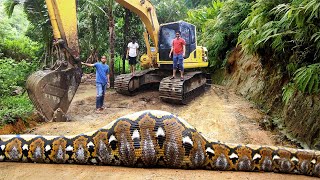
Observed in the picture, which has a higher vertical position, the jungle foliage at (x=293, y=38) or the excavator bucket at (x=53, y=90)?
the jungle foliage at (x=293, y=38)

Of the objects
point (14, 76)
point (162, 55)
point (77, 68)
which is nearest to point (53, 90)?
point (77, 68)

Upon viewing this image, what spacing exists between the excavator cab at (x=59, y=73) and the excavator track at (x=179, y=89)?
363 centimetres

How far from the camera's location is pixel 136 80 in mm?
13523

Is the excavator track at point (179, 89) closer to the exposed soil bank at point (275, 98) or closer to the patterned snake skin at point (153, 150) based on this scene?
the exposed soil bank at point (275, 98)

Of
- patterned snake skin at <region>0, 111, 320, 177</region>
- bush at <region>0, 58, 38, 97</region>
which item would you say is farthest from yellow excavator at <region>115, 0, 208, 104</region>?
patterned snake skin at <region>0, 111, 320, 177</region>

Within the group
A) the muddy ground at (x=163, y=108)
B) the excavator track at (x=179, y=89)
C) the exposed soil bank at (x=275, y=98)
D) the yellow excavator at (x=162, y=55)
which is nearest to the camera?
the muddy ground at (x=163, y=108)

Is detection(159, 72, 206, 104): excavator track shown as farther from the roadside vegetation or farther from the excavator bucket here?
the excavator bucket

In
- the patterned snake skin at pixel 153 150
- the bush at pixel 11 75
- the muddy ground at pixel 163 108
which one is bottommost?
the muddy ground at pixel 163 108

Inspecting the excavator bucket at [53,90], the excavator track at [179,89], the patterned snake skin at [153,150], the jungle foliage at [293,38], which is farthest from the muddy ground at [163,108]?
the jungle foliage at [293,38]

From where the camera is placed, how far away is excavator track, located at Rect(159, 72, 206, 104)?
11273 millimetres

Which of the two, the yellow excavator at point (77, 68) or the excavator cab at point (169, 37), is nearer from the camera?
the yellow excavator at point (77, 68)

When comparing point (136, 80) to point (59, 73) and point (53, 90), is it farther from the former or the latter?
point (53, 90)

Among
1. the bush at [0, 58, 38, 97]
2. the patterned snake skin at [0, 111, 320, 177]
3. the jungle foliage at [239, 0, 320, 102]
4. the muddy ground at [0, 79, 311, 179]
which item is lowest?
the muddy ground at [0, 79, 311, 179]

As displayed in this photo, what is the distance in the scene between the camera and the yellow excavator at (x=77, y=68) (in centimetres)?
852
